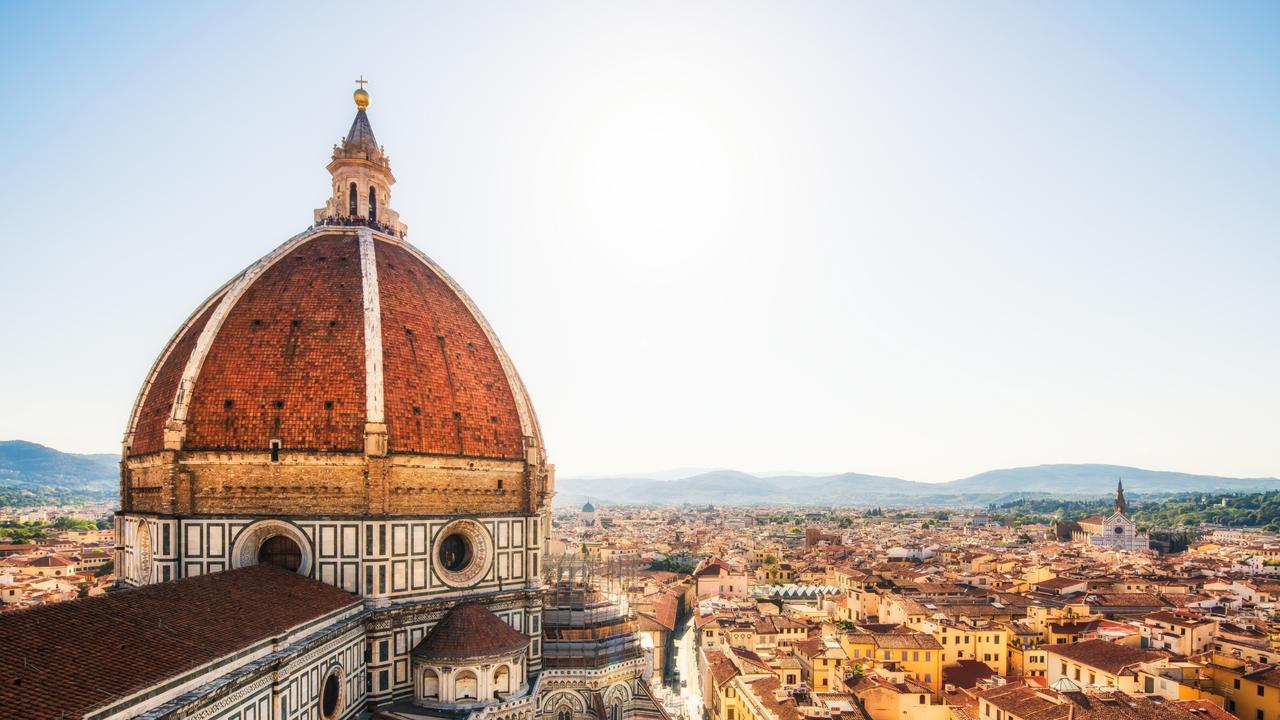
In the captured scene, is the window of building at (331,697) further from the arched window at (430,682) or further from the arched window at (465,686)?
the arched window at (465,686)

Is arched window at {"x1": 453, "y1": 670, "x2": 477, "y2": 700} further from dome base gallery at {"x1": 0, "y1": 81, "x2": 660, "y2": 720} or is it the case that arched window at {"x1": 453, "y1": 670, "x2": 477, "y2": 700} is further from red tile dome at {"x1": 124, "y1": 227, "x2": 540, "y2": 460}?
red tile dome at {"x1": 124, "y1": 227, "x2": 540, "y2": 460}

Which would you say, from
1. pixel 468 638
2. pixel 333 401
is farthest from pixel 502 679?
pixel 333 401

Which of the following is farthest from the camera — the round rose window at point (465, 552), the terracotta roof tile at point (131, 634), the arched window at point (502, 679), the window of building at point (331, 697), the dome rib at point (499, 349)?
the dome rib at point (499, 349)

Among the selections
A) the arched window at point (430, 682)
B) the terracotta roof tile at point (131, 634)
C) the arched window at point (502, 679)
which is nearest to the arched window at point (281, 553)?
the terracotta roof tile at point (131, 634)

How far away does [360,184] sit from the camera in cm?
2291

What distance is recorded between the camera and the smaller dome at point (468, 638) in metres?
17.4

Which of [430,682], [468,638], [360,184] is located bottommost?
[430,682]

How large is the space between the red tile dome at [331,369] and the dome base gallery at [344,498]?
45 mm

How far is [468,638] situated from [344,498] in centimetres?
398

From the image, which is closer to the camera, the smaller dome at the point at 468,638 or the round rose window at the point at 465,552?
the smaller dome at the point at 468,638

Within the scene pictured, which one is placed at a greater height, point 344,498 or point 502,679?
point 344,498

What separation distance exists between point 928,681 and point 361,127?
30773 millimetres

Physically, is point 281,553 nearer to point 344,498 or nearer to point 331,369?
point 344,498

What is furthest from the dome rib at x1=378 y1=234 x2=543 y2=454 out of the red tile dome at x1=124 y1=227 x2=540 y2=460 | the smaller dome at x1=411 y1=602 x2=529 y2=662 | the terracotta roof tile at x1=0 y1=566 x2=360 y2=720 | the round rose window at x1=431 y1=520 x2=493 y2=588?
the terracotta roof tile at x1=0 y1=566 x2=360 y2=720
